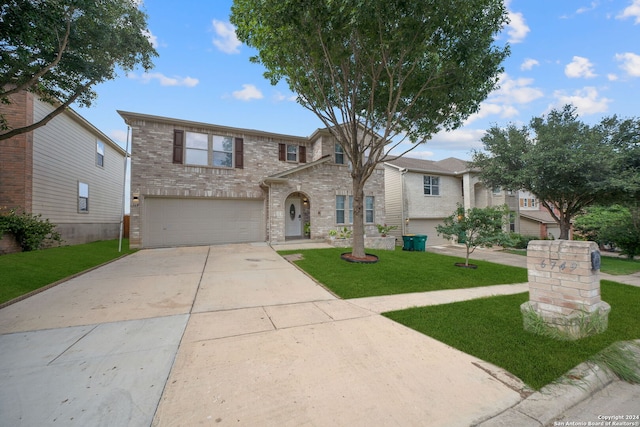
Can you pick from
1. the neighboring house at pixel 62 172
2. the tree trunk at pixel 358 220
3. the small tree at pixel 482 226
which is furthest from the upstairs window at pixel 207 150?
the small tree at pixel 482 226

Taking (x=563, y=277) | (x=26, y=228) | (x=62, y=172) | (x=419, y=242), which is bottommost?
(x=419, y=242)

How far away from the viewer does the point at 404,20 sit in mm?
6266

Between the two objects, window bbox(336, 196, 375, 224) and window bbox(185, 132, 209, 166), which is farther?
window bbox(336, 196, 375, 224)

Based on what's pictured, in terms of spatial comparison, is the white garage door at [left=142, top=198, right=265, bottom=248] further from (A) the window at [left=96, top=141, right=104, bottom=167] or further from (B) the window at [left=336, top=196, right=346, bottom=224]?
(A) the window at [left=96, top=141, right=104, bottom=167]

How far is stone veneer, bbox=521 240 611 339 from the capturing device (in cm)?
324

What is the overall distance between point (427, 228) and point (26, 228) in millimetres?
19952

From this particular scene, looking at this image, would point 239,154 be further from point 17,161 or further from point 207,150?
point 17,161

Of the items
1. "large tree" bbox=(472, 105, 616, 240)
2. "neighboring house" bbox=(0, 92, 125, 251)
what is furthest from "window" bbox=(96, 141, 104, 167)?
"large tree" bbox=(472, 105, 616, 240)

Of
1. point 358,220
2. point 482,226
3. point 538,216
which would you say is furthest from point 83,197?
point 538,216

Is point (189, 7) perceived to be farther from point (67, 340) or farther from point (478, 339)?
point (478, 339)

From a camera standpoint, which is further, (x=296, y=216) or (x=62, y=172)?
(x=296, y=216)

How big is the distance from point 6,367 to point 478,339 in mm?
5359

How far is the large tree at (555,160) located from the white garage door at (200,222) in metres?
12.8

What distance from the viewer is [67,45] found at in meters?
7.18
